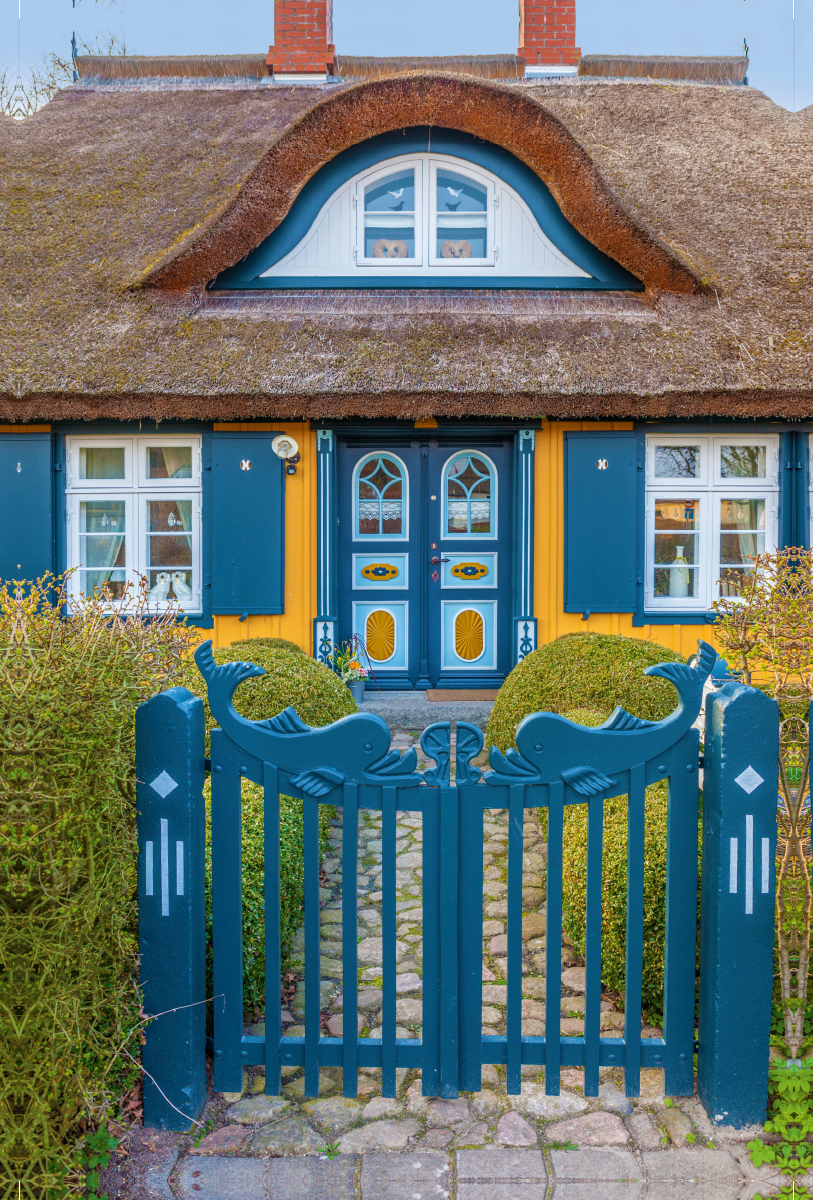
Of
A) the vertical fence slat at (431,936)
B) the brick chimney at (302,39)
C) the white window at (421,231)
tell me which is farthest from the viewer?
the brick chimney at (302,39)

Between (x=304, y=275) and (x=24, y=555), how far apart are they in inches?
130

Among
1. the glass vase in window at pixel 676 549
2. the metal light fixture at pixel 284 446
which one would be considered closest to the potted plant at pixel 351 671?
the metal light fixture at pixel 284 446

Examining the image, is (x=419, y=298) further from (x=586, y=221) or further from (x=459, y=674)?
(x=459, y=674)

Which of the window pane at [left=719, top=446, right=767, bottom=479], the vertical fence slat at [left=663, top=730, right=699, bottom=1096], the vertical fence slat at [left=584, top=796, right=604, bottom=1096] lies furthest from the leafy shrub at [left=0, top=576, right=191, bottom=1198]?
the window pane at [left=719, top=446, right=767, bottom=479]

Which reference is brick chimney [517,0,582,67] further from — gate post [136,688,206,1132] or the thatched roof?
gate post [136,688,206,1132]

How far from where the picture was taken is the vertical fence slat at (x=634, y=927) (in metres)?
2.04

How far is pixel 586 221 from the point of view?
21.3 ft

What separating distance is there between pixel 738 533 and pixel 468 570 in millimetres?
2305

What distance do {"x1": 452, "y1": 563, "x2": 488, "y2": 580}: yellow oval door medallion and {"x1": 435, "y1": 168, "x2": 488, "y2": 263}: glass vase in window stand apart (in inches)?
104

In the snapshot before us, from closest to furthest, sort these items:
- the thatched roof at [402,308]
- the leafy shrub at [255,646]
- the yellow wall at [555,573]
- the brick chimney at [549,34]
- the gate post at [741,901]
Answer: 1. the gate post at [741,901]
2. the leafy shrub at [255,646]
3. the thatched roof at [402,308]
4. the yellow wall at [555,573]
5. the brick chimney at [549,34]

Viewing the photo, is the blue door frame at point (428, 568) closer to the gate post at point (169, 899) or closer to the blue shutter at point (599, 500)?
the blue shutter at point (599, 500)

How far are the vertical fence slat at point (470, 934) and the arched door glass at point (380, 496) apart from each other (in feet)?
16.5

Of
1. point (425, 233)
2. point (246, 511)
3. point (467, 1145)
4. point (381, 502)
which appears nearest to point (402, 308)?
point (425, 233)

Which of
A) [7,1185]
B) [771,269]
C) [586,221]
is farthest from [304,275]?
[7,1185]
